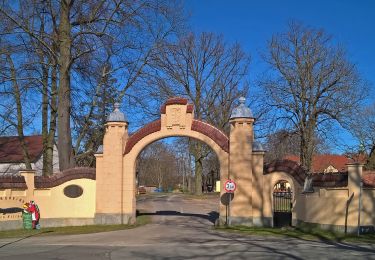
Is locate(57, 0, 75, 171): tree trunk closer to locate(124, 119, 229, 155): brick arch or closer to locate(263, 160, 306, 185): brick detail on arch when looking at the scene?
locate(124, 119, 229, 155): brick arch

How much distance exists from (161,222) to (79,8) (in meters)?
13.3

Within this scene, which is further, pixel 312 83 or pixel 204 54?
pixel 204 54

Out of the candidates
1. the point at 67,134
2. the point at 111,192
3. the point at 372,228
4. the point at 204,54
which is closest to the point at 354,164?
the point at 372,228

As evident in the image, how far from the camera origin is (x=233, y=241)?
1689 centimetres

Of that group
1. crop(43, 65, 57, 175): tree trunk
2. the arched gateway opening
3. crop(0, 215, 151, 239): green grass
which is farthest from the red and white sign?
crop(43, 65, 57, 175): tree trunk

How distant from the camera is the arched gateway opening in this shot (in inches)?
925

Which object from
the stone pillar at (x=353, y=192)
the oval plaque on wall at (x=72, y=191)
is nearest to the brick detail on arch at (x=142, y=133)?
the oval plaque on wall at (x=72, y=191)

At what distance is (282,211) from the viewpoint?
24.9 m

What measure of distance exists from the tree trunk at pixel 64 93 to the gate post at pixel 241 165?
31.9 ft

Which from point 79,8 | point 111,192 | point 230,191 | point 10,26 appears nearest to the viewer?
point 230,191

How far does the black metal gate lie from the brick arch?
373 cm

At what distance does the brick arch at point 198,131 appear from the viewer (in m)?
23.7

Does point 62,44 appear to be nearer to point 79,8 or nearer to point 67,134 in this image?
point 79,8

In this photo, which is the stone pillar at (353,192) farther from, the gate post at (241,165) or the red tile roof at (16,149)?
the red tile roof at (16,149)
